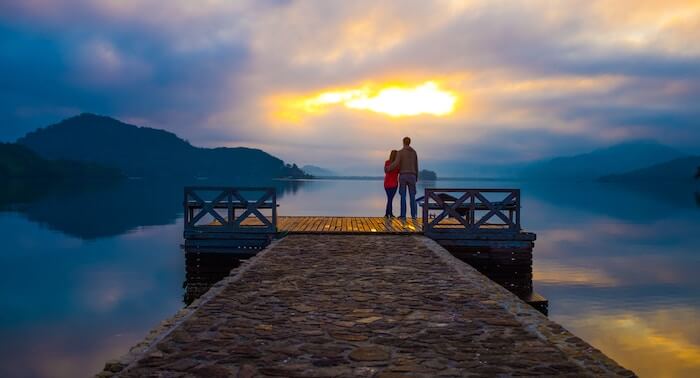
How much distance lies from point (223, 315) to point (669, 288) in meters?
22.6

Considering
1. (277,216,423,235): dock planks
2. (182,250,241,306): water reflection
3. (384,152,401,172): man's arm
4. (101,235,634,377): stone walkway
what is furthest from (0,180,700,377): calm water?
(101,235,634,377): stone walkway

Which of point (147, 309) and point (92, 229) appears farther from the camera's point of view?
point (92, 229)

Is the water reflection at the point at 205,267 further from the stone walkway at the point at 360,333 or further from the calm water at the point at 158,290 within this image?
the stone walkway at the point at 360,333

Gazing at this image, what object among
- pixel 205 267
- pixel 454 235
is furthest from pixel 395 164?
pixel 205 267

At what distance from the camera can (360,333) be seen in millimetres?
5707

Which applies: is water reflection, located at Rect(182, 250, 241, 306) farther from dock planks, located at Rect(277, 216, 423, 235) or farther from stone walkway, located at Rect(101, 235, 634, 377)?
stone walkway, located at Rect(101, 235, 634, 377)

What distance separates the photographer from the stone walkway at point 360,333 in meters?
4.69

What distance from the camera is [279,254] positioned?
1134cm

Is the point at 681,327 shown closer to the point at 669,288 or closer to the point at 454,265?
the point at 669,288

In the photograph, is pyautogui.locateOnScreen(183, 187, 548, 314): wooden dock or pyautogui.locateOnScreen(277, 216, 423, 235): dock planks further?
pyautogui.locateOnScreen(277, 216, 423, 235): dock planks

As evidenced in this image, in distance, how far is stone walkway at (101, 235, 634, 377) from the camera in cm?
469

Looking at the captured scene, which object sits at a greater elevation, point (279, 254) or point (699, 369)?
point (279, 254)

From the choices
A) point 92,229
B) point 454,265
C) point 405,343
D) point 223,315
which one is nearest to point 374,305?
point 405,343

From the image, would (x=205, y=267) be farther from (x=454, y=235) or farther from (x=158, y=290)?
(x=158, y=290)
